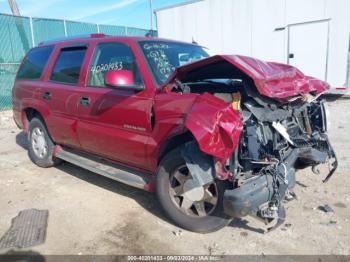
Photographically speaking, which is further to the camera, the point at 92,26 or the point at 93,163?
the point at 92,26

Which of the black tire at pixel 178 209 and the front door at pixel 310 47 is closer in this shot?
the black tire at pixel 178 209

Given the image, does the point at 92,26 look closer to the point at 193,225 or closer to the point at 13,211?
the point at 13,211

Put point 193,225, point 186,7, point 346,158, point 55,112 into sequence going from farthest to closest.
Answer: point 186,7, point 346,158, point 55,112, point 193,225

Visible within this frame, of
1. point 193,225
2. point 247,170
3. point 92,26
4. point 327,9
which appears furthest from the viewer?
point 92,26

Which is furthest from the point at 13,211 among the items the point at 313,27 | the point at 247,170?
the point at 313,27

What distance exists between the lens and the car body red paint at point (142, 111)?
2.91 m

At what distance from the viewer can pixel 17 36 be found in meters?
12.8

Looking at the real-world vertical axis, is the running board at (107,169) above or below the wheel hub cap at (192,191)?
below

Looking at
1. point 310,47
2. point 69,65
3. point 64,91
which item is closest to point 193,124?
point 64,91

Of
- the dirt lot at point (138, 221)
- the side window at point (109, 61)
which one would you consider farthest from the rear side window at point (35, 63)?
the dirt lot at point (138, 221)

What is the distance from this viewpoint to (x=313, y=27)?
1021 centimetres

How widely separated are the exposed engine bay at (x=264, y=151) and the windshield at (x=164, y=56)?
0.37 m

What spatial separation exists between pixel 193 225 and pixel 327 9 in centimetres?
894

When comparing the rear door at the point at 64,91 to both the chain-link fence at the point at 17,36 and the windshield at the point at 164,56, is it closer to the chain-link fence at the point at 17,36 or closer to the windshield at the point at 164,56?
the windshield at the point at 164,56
